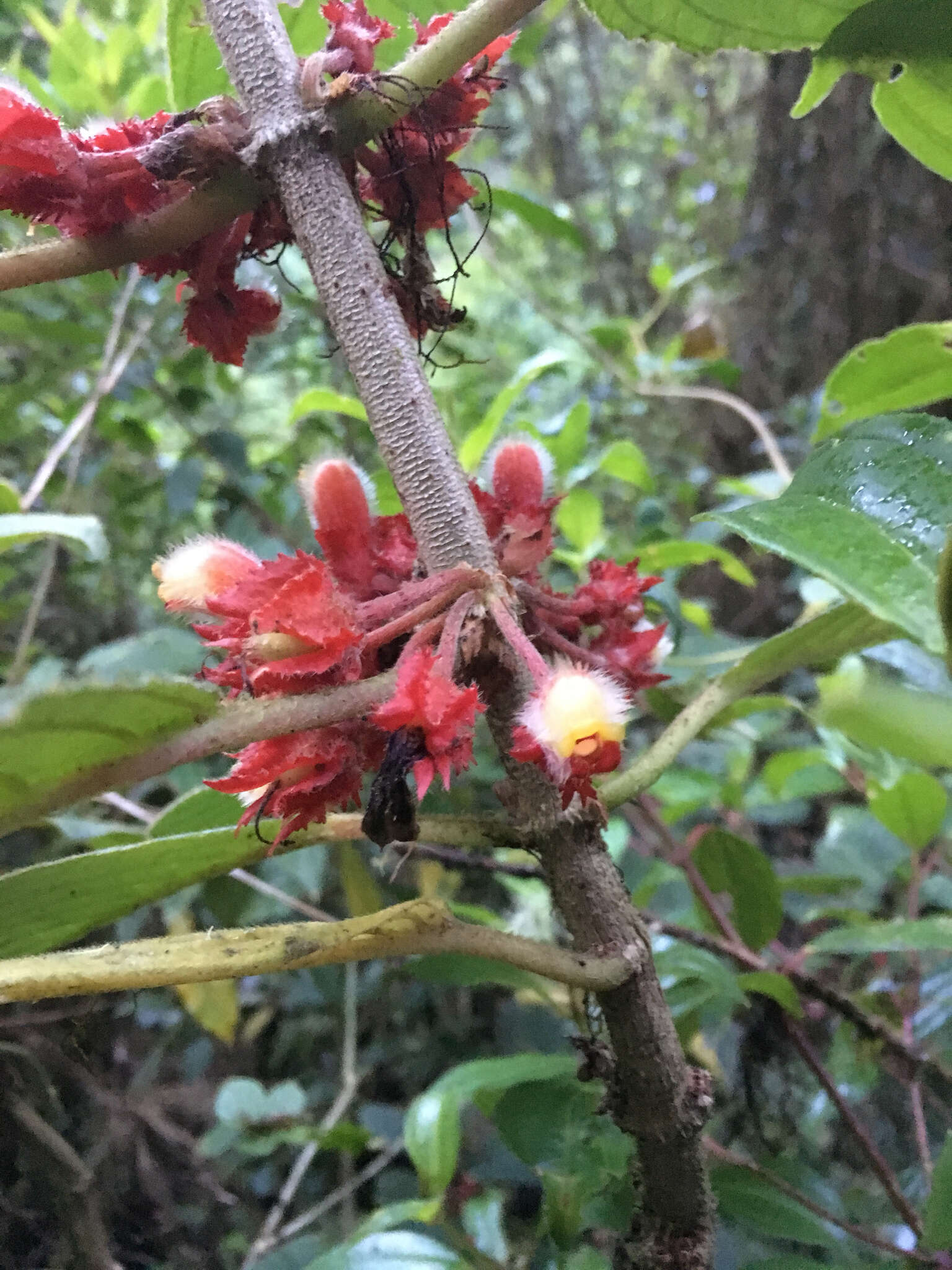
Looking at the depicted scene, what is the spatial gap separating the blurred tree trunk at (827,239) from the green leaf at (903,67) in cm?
153

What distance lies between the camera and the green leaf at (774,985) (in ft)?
2.17

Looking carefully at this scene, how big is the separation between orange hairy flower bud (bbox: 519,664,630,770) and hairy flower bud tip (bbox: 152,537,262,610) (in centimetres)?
18

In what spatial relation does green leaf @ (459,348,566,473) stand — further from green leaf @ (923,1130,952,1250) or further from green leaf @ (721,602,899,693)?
green leaf @ (923,1130,952,1250)

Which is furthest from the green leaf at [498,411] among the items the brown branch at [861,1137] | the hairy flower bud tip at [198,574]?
the brown branch at [861,1137]

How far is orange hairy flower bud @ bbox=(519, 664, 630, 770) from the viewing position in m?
0.33

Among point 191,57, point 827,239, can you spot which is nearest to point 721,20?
point 191,57

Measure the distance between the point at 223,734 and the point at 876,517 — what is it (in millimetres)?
250

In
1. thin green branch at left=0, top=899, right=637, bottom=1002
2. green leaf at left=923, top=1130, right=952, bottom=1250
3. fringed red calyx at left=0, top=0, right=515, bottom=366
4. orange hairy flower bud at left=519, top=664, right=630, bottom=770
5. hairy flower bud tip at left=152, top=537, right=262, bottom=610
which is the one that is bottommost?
green leaf at left=923, top=1130, right=952, bottom=1250

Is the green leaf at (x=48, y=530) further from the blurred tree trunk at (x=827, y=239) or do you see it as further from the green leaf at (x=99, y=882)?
the blurred tree trunk at (x=827, y=239)

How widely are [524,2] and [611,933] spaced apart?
391mm

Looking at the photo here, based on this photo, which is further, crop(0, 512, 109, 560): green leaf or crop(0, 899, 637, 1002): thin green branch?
crop(0, 512, 109, 560): green leaf

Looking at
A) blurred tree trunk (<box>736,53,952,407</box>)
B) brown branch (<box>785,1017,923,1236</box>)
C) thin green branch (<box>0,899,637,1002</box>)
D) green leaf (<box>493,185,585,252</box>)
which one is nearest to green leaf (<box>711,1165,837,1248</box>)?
brown branch (<box>785,1017,923,1236</box>)

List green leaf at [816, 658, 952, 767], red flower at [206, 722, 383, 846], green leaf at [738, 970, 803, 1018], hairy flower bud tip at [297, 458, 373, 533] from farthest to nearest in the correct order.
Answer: green leaf at [738, 970, 803, 1018], hairy flower bud tip at [297, 458, 373, 533], red flower at [206, 722, 383, 846], green leaf at [816, 658, 952, 767]

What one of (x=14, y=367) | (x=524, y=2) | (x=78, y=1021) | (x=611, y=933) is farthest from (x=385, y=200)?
(x=14, y=367)
